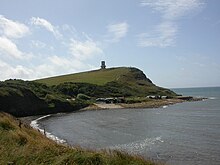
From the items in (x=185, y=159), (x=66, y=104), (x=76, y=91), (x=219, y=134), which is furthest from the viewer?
(x=76, y=91)

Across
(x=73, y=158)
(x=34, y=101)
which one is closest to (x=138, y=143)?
(x=73, y=158)

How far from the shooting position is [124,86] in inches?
7156

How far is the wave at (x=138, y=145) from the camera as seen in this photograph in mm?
36188

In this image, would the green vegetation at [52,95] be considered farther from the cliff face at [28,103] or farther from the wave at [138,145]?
the wave at [138,145]

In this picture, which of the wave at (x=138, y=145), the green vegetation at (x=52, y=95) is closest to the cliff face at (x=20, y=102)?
the green vegetation at (x=52, y=95)

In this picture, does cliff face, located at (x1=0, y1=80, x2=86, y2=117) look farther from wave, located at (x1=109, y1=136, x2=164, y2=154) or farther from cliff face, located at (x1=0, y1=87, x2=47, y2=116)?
wave, located at (x1=109, y1=136, x2=164, y2=154)

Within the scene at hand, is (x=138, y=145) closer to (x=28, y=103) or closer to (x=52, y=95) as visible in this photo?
(x=28, y=103)

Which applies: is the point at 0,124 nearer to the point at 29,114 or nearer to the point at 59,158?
the point at 59,158

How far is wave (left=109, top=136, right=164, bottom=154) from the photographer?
36.2 m

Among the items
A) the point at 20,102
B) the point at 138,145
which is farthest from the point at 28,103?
the point at 138,145

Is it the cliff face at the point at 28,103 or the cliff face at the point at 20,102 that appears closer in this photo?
the cliff face at the point at 20,102

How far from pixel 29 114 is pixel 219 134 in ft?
196

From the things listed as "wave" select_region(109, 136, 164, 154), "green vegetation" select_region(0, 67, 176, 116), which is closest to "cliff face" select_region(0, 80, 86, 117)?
"green vegetation" select_region(0, 67, 176, 116)

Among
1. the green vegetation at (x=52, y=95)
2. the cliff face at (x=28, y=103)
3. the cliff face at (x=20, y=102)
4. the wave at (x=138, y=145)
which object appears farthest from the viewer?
the green vegetation at (x=52, y=95)
